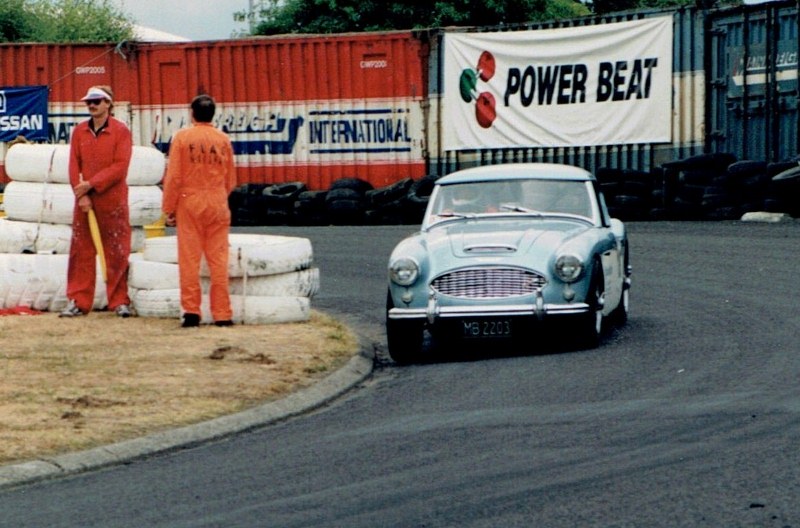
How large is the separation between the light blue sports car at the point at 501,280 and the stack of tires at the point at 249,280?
132 centimetres

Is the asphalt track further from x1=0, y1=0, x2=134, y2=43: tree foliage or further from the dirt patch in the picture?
x1=0, y1=0, x2=134, y2=43: tree foliage

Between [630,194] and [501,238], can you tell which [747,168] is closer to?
[630,194]

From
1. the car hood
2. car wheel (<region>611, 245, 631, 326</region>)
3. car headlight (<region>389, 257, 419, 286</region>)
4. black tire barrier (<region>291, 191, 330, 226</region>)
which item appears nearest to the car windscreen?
the car hood

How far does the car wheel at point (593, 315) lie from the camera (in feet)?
37.7

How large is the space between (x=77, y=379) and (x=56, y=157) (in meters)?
4.29

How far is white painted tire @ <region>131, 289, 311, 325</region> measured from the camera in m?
13.0

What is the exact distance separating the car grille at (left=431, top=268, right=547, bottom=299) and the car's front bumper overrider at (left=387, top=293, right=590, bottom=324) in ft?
0.31

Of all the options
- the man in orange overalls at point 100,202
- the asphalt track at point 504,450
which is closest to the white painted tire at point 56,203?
the man in orange overalls at point 100,202

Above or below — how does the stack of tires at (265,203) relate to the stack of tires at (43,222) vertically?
below

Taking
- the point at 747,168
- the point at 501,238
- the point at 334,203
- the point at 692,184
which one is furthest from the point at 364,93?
the point at 501,238

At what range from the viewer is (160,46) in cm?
3020

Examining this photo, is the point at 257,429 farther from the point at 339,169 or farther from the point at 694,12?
the point at 339,169

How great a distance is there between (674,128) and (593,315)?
14227mm

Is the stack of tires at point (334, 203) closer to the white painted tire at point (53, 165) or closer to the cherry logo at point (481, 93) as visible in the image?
the cherry logo at point (481, 93)
